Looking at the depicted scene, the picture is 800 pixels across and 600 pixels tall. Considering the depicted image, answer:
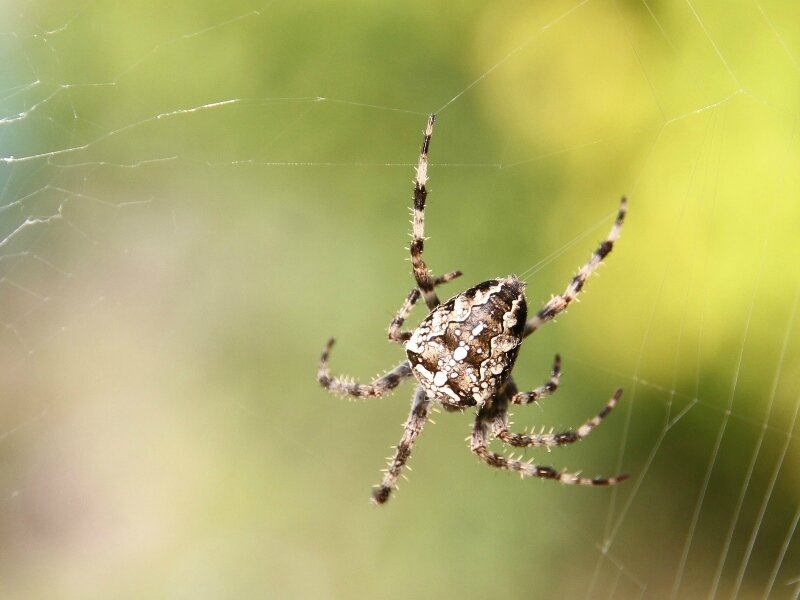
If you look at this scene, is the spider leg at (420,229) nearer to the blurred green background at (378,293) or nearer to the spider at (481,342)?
the spider at (481,342)

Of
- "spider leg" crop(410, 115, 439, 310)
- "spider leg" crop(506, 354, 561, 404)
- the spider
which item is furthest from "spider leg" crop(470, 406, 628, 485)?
"spider leg" crop(410, 115, 439, 310)

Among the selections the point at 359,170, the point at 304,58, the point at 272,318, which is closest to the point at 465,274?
the point at 359,170

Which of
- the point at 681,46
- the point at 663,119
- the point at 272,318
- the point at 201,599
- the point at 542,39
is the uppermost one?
the point at 542,39

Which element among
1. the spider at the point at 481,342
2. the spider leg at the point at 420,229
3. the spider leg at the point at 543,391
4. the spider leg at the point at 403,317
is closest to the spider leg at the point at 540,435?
the spider at the point at 481,342

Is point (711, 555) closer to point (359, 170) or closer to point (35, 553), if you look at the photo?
point (359, 170)

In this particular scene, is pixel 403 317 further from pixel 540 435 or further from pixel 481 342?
pixel 540 435

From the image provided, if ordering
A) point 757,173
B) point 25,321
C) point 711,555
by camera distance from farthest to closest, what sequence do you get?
point 25,321 < point 711,555 < point 757,173

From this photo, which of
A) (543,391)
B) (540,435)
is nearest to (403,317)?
(543,391)
